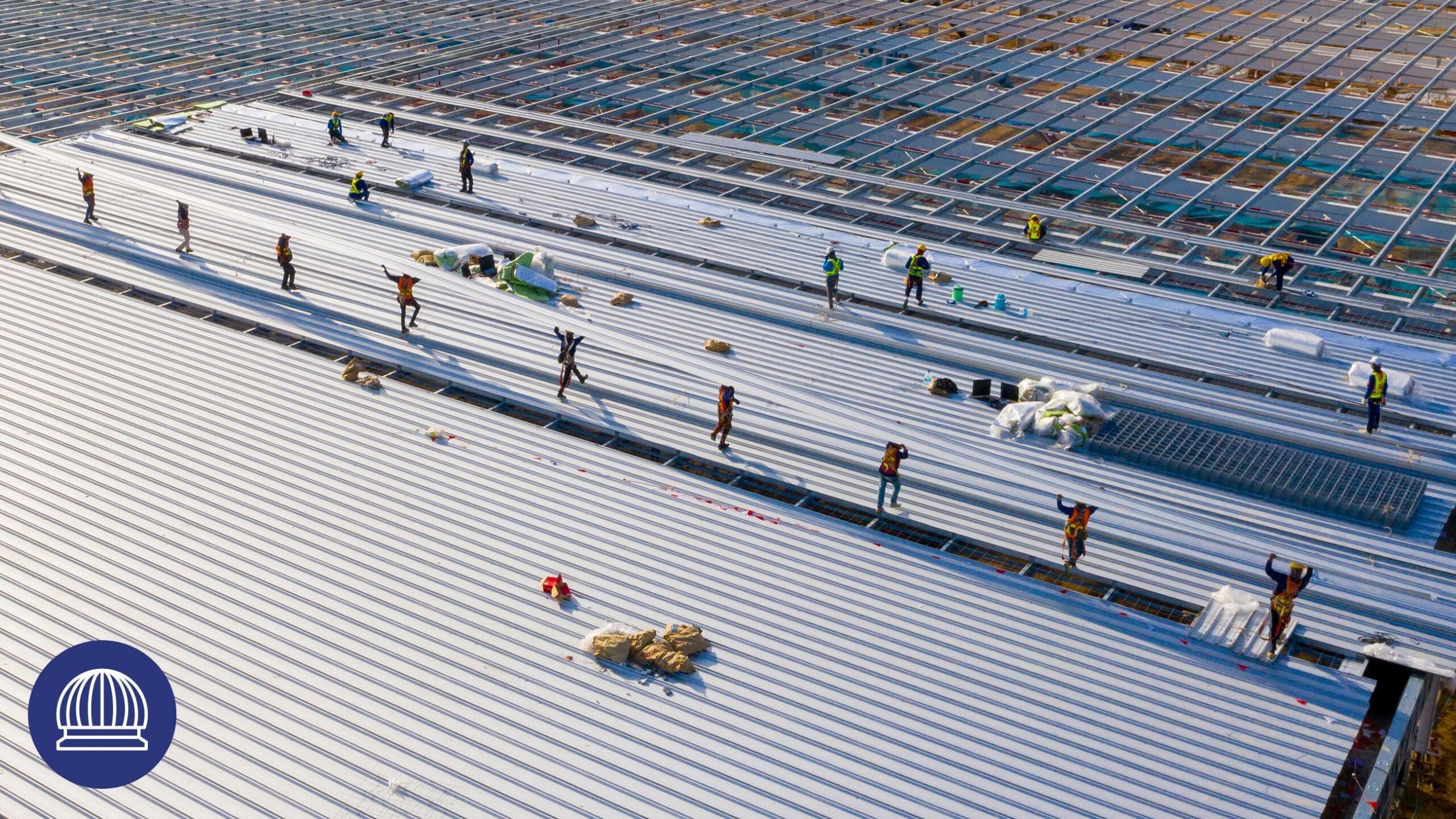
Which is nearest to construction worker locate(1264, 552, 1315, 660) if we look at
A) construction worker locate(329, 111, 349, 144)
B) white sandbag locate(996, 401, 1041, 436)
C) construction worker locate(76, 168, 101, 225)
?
white sandbag locate(996, 401, 1041, 436)

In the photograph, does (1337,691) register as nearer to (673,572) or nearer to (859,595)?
(859,595)

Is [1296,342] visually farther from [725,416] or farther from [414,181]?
[414,181]

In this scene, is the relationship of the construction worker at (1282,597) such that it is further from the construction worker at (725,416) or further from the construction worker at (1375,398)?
the construction worker at (725,416)

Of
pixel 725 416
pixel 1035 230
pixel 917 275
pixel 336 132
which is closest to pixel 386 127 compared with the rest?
pixel 336 132

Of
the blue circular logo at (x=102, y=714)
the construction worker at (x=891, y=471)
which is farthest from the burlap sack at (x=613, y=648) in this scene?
the construction worker at (x=891, y=471)

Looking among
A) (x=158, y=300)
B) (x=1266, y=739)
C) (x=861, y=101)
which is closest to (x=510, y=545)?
(x=1266, y=739)

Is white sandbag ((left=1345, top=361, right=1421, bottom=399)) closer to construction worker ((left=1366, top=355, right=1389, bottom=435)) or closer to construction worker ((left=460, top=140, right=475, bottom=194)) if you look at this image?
construction worker ((left=1366, top=355, right=1389, bottom=435))
